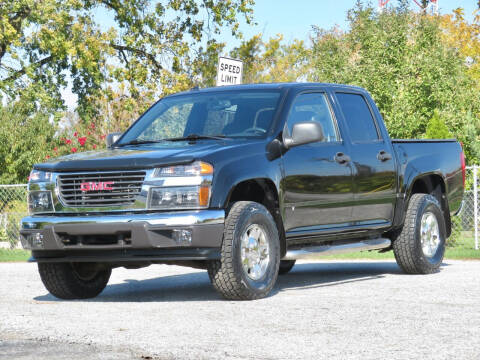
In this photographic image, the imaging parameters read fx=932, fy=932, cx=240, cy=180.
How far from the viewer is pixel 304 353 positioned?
225 inches

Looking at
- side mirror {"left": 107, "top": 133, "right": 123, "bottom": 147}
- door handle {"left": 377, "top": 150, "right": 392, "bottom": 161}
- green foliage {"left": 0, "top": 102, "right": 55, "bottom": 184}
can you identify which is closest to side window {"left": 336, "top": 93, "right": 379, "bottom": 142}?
door handle {"left": 377, "top": 150, "right": 392, "bottom": 161}

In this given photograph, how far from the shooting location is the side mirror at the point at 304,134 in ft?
28.9

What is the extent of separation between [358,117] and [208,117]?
6.29 feet

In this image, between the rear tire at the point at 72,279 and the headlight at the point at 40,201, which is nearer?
the headlight at the point at 40,201

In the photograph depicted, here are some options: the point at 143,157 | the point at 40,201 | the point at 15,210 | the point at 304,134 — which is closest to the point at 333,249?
the point at 304,134

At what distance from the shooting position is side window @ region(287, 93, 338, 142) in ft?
30.9

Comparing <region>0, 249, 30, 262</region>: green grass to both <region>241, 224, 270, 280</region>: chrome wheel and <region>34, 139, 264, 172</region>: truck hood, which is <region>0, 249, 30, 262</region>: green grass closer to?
<region>34, 139, 264, 172</region>: truck hood

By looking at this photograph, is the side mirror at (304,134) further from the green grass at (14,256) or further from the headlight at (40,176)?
the green grass at (14,256)

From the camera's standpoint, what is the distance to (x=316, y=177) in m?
9.23

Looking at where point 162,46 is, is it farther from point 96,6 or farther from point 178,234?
point 178,234

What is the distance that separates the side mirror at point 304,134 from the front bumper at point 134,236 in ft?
4.09

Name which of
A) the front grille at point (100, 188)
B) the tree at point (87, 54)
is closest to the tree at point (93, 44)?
the tree at point (87, 54)

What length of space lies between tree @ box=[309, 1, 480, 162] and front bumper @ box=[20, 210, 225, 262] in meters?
18.4

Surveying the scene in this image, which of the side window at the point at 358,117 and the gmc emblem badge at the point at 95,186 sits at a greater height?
the side window at the point at 358,117
